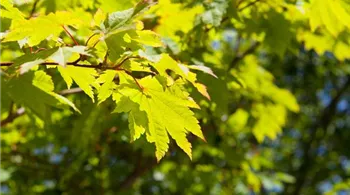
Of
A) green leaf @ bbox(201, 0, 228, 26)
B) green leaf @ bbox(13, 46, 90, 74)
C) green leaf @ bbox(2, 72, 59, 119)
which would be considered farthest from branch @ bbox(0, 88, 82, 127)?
green leaf @ bbox(13, 46, 90, 74)

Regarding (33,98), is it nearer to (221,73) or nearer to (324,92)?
(221,73)

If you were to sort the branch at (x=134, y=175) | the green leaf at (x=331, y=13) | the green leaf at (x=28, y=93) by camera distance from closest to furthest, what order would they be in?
the green leaf at (x=28, y=93) < the green leaf at (x=331, y=13) < the branch at (x=134, y=175)

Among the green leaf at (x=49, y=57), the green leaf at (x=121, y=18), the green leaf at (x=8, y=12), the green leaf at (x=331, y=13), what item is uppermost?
the green leaf at (x=121, y=18)

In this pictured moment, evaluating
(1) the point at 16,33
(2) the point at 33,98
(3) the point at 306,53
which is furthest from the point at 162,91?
(3) the point at 306,53

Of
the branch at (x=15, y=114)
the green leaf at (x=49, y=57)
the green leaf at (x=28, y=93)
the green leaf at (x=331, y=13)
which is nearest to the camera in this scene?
the green leaf at (x=49, y=57)

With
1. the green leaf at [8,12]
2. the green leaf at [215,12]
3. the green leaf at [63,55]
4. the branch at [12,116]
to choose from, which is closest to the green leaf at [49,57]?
the green leaf at [63,55]

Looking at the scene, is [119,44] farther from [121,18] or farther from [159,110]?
[159,110]

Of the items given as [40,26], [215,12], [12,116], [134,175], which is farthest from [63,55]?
[134,175]

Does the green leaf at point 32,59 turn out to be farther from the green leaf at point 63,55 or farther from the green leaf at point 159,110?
the green leaf at point 159,110
